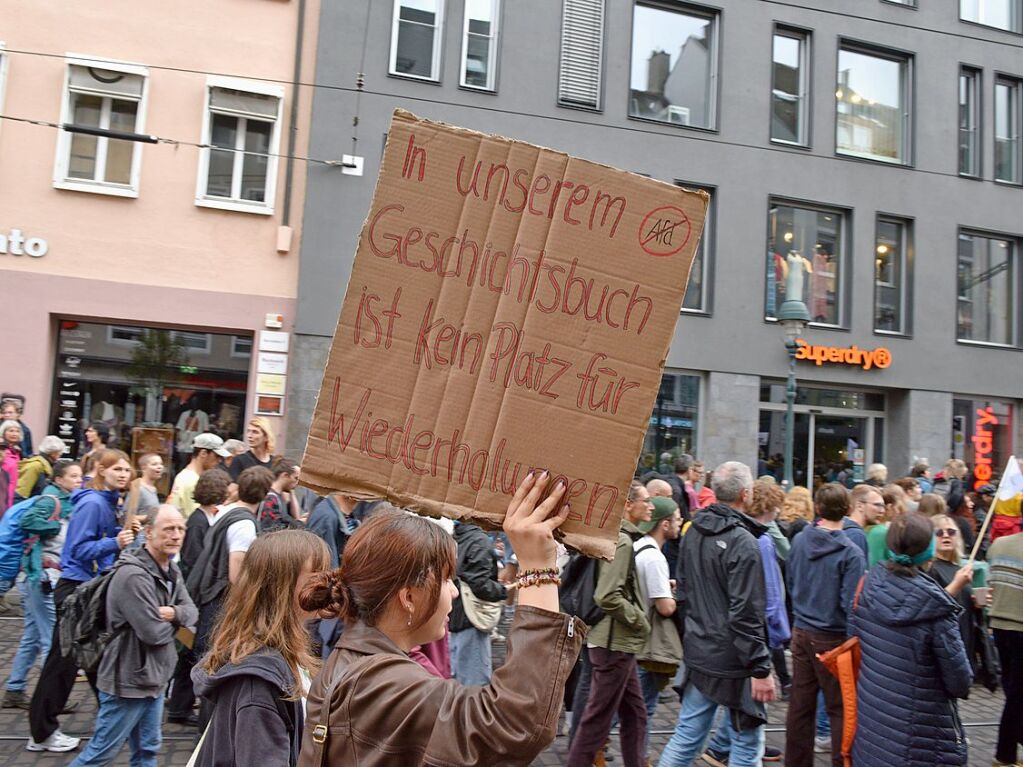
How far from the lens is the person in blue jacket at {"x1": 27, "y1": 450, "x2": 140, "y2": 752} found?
5.52 meters

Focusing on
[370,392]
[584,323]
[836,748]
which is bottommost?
[836,748]

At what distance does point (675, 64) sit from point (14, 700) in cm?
1560

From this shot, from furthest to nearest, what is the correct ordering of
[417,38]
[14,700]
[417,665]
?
[417,38], [14,700], [417,665]

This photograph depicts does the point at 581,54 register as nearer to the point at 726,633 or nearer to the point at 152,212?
the point at 152,212

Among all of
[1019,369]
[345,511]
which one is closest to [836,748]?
[345,511]

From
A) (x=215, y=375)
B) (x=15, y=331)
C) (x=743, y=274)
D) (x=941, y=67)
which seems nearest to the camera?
(x=15, y=331)

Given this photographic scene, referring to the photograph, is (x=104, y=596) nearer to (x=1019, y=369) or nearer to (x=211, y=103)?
(x=211, y=103)

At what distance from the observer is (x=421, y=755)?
5.82 ft

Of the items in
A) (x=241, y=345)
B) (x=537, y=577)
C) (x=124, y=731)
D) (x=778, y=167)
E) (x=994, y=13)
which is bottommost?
(x=124, y=731)

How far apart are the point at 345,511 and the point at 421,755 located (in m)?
4.17

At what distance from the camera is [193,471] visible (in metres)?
8.12

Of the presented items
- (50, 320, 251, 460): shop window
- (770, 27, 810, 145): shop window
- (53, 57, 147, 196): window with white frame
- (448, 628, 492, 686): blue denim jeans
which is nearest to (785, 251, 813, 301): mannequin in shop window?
(770, 27, 810, 145): shop window

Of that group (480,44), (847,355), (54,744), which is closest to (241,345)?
(480,44)

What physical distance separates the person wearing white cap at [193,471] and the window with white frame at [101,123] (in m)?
7.26
